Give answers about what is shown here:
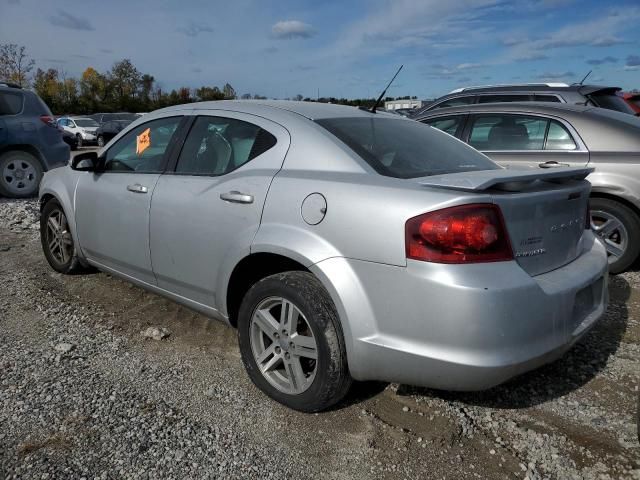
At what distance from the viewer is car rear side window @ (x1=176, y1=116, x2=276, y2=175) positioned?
3039 millimetres

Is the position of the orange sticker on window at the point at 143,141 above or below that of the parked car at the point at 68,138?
above

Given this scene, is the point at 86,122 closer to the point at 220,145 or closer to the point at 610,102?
the point at 610,102

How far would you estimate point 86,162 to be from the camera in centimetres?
409

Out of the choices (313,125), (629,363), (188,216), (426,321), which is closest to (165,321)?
(188,216)

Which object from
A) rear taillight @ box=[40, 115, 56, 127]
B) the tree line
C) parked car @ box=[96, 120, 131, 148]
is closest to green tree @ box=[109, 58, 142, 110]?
the tree line

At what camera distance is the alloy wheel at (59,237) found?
15.0ft

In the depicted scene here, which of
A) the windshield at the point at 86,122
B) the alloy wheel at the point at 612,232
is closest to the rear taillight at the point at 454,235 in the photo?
the alloy wheel at the point at 612,232

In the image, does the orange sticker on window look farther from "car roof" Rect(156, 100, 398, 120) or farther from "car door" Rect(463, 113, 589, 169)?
"car door" Rect(463, 113, 589, 169)

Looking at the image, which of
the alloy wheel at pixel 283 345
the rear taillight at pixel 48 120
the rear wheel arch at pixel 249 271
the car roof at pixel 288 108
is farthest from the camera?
the rear taillight at pixel 48 120

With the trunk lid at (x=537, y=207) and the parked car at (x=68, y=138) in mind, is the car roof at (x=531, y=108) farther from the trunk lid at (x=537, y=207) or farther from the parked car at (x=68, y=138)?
the parked car at (x=68, y=138)

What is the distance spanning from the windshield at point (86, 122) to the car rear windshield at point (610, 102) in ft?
80.9

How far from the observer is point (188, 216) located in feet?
10.3

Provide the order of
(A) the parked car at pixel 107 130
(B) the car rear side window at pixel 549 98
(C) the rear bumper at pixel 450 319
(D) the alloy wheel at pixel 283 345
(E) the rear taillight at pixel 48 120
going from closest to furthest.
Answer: (C) the rear bumper at pixel 450 319
(D) the alloy wheel at pixel 283 345
(B) the car rear side window at pixel 549 98
(E) the rear taillight at pixel 48 120
(A) the parked car at pixel 107 130

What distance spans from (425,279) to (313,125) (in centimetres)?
117
